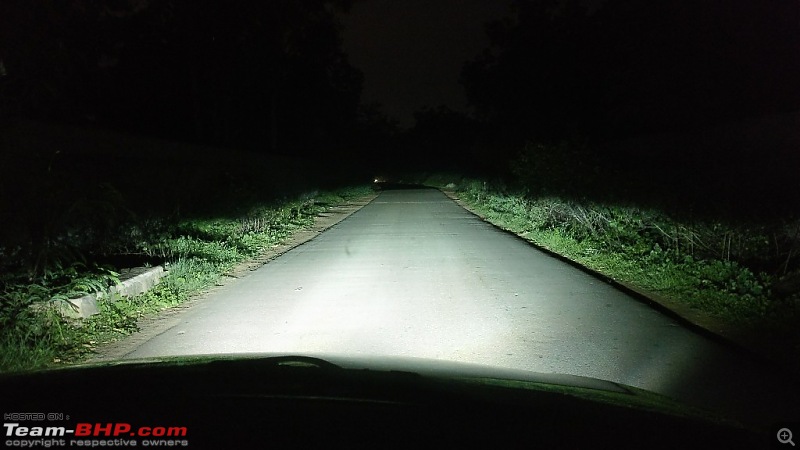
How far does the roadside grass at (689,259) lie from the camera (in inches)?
260

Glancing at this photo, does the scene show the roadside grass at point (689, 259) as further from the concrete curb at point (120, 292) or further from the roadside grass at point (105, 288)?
the concrete curb at point (120, 292)

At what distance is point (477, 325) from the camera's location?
663 cm

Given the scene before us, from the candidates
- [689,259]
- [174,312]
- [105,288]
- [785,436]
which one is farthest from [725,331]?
[105,288]

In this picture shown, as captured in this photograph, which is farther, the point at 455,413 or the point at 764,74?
the point at 764,74

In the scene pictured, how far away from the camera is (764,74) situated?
22.0m

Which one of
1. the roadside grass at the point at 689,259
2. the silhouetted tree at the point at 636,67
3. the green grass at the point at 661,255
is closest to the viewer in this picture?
the roadside grass at the point at 689,259

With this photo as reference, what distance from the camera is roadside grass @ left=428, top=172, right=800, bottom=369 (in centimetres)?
661

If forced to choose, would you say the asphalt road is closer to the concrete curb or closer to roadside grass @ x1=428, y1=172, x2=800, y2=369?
roadside grass @ x1=428, y1=172, x2=800, y2=369

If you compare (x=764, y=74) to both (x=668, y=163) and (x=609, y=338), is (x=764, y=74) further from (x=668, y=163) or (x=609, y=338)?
(x=609, y=338)

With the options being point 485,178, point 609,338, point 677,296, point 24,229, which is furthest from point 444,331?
point 485,178

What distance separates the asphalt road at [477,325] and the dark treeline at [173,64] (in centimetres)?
873

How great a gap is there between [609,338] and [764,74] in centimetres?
2099

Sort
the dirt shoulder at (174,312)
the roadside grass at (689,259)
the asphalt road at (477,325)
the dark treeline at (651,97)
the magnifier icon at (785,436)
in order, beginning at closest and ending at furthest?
the magnifier icon at (785,436) → the asphalt road at (477,325) → the dirt shoulder at (174,312) → the roadside grass at (689,259) → the dark treeline at (651,97)

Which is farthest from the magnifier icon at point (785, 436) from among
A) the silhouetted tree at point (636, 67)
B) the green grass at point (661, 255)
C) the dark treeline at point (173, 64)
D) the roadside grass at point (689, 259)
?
the silhouetted tree at point (636, 67)
